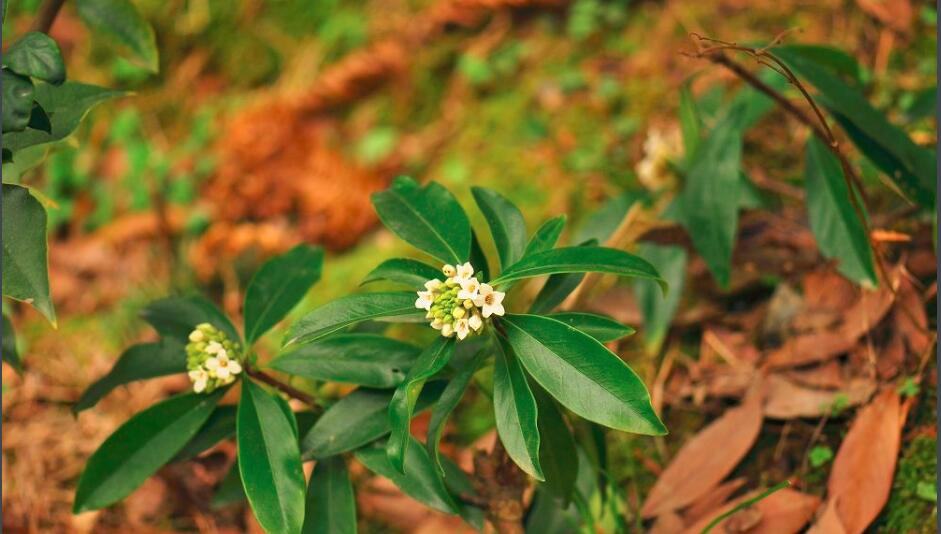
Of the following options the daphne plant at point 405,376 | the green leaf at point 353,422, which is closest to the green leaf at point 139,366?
the daphne plant at point 405,376

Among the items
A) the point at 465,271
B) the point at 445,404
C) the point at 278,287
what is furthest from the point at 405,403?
the point at 278,287

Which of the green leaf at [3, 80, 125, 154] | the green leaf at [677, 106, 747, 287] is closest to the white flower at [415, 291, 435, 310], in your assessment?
the green leaf at [3, 80, 125, 154]

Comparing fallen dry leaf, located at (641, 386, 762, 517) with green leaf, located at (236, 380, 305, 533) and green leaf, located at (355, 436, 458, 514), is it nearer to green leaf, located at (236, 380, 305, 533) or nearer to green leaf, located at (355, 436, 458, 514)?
green leaf, located at (355, 436, 458, 514)

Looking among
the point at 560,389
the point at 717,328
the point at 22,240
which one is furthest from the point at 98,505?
the point at 717,328

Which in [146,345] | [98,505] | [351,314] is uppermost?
[351,314]

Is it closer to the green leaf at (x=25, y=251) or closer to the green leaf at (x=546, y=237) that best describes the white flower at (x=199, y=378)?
the green leaf at (x=25, y=251)

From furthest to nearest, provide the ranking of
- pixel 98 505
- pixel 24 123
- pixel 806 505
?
pixel 806 505 → pixel 98 505 → pixel 24 123

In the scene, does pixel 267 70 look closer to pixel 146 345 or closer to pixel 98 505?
pixel 146 345
